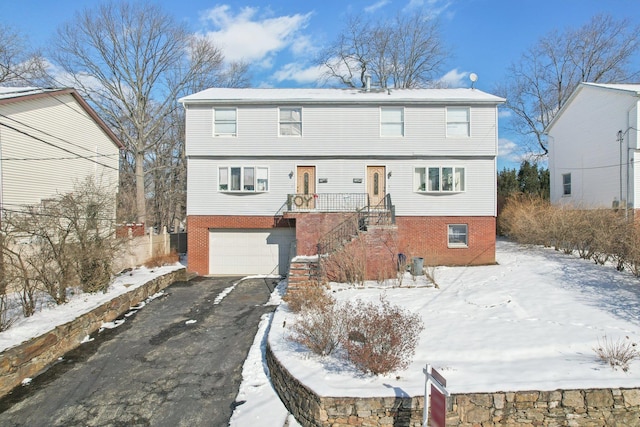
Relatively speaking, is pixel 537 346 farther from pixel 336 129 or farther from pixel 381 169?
pixel 336 129

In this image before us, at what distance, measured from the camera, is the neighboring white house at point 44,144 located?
40.2 ft

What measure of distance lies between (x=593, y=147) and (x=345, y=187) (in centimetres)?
1415

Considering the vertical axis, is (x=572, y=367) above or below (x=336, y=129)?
below

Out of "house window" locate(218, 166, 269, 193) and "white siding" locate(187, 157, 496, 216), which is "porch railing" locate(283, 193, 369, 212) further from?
"house window" locate(218, 166, 269, 193)

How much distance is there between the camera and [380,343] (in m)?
5.47

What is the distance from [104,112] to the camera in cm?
2392

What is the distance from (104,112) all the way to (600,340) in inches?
1125

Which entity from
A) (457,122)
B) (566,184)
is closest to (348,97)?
(457,122)

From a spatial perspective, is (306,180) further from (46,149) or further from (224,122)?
(46,149)

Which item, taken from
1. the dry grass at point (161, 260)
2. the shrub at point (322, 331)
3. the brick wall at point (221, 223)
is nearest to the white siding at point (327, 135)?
the brick wall at point (221, 223)

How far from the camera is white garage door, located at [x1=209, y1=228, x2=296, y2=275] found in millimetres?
15078

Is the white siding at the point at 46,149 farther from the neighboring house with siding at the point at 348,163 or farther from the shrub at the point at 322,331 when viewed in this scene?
the shrub at the point at 322,331

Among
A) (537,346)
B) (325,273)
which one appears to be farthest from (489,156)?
(537,346)

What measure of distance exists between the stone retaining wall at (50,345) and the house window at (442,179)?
11.7 meters
